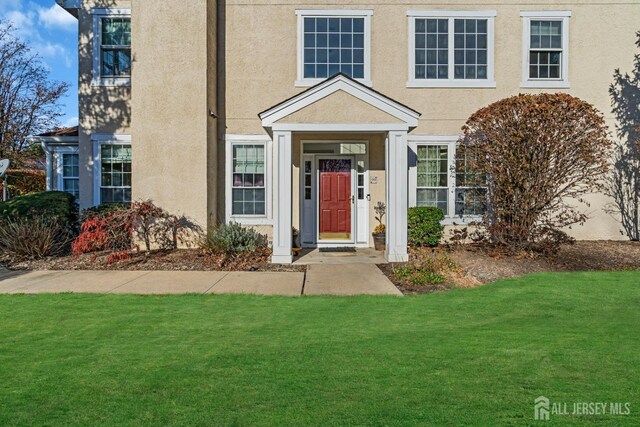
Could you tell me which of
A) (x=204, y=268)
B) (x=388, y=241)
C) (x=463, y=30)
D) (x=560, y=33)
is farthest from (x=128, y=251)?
(x=560, y=33)

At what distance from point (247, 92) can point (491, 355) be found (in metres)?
10.1

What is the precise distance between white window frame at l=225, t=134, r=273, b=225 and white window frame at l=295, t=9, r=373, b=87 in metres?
1.91

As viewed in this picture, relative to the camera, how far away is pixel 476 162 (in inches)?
420

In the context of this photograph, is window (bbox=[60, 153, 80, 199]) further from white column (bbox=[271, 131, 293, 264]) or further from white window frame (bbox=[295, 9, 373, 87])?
white window frame (bbox=[295, 9, 373, 87])

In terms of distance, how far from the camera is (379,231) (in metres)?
12.5

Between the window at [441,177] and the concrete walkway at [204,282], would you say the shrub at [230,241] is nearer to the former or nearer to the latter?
the concrete walkway at [204,282]

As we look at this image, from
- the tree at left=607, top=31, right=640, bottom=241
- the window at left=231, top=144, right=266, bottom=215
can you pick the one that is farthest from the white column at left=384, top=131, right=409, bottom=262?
the tree at left=607, top=31, right=640, bottom=241

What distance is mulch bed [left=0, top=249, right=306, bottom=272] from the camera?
9688 millimetres

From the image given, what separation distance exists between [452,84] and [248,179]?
625 cm

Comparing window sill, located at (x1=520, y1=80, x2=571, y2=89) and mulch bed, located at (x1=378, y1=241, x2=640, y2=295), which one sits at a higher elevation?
window sill, located at (x1=520, y1=80, x2=571, y2=89)

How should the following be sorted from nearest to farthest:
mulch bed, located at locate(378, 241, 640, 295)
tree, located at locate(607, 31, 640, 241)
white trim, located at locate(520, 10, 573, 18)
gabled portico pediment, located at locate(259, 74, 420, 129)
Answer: mulch bed, located at locate(378, 241, 640, 295), gabled portico pediment, located at locate(259, 74, 420, 129), white trim, located at locate(520, 10, 573, 18), tree, located at locate(607, 31, 640, 241)

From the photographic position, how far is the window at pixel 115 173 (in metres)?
12.7

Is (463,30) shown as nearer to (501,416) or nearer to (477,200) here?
(477,200)

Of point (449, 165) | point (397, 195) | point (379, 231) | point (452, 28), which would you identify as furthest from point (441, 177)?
point (452, 28)
